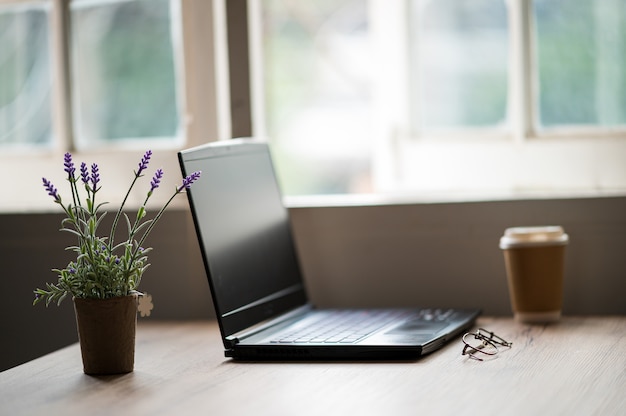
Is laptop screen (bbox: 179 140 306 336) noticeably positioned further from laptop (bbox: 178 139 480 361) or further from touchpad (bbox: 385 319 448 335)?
touchpad (bbox: 385 319 448 335)

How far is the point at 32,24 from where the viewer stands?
2168mm

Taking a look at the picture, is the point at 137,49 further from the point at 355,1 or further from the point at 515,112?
the point at 355,1

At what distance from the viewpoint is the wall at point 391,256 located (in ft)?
5.77

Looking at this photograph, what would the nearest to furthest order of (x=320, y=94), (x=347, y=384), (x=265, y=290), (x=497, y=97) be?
1. (x=347, y=384)
2. (x=265, y=290)
3. (x=497, y=97)
4. (x=320, y=94)

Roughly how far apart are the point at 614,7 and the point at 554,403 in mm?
1033

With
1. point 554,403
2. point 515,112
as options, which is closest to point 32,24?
point 515,112

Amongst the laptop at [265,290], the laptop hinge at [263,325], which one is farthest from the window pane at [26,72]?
the laptop hinge at [263,325]

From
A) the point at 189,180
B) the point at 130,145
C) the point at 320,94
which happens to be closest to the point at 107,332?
the point at 189,180

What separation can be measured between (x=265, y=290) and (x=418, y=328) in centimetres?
27

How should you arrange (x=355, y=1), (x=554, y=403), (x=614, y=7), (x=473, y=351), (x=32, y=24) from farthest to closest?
(x=355, y=1)
(x=32, y=24)
(x=614, y=7)
(x=473, y=351)
(x=554, y=403)

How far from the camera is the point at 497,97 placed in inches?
77.4

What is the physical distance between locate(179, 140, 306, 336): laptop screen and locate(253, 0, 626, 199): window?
0.33 m

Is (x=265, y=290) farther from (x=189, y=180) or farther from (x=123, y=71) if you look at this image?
(x=123, y=71)

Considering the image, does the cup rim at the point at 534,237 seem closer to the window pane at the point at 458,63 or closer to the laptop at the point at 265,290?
the laptop at the point at 265,290
